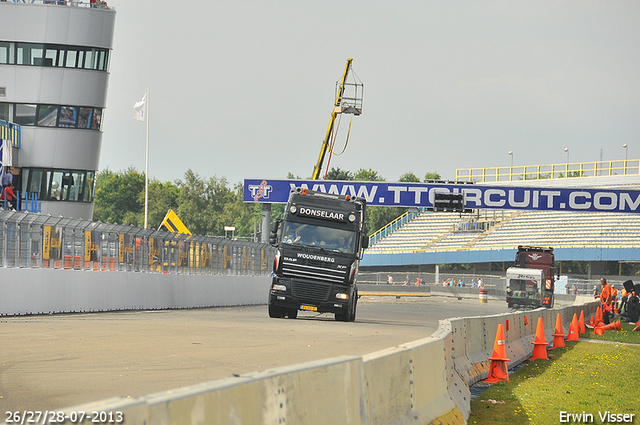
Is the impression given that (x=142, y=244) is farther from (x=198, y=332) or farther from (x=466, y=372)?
(x=466, y=372)

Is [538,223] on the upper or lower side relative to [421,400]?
upper

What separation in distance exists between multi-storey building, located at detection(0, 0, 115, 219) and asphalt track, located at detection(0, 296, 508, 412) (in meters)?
22.7

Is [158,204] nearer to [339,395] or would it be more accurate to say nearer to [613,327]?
[613,327]

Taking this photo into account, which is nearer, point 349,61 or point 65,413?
point 65,413

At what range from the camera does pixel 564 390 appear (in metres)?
11.8

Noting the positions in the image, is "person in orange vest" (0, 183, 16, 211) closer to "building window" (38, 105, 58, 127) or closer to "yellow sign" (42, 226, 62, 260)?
Answer: "building window" (38, 105, 58, 127)

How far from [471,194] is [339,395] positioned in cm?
4270

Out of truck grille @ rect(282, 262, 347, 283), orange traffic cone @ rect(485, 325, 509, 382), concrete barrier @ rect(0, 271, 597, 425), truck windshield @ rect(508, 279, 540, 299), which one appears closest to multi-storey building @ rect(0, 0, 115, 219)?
truck grille @ rect(282, 262, 347, 283)

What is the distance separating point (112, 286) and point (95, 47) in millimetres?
21062

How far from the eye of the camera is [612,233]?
7069cm

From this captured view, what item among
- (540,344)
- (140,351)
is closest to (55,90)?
(140,351)

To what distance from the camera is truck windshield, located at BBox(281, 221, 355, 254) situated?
77.0 ft

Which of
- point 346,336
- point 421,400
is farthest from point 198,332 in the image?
point 421,400

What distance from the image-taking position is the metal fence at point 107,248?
20.7 metres
